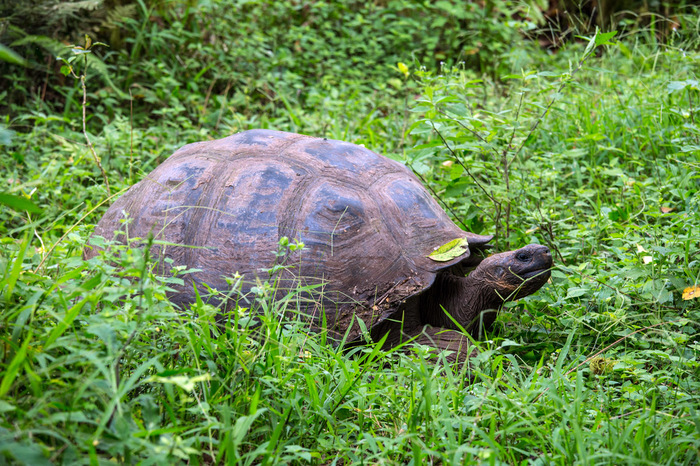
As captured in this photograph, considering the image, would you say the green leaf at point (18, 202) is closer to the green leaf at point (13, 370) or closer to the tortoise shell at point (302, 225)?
the green leaf at point (13, 370)

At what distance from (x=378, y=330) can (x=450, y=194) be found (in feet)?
4.34

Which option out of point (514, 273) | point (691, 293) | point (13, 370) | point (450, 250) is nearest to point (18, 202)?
point (13, 370)

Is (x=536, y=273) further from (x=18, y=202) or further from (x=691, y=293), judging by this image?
(x=18, y=202)

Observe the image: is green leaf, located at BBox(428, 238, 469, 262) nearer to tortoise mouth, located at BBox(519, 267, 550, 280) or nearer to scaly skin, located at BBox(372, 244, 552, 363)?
scaly skin, located at BBox(372, 244, 552, 363)

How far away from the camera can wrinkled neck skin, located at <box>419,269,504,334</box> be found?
2.89 metres

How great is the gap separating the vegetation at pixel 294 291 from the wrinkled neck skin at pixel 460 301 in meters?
0.14

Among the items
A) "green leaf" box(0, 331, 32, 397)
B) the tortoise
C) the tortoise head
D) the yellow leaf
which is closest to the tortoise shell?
the tortoise

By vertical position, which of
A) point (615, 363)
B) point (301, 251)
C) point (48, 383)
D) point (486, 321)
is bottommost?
point (486, 321)

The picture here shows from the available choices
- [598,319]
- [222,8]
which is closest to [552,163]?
[598,319]

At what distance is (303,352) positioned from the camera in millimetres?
2268

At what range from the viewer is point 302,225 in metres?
2.70

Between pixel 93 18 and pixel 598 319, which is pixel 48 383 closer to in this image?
pixel 598 319

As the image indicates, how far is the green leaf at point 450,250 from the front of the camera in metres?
2.80

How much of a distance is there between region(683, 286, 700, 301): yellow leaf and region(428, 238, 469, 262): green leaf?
100cm
